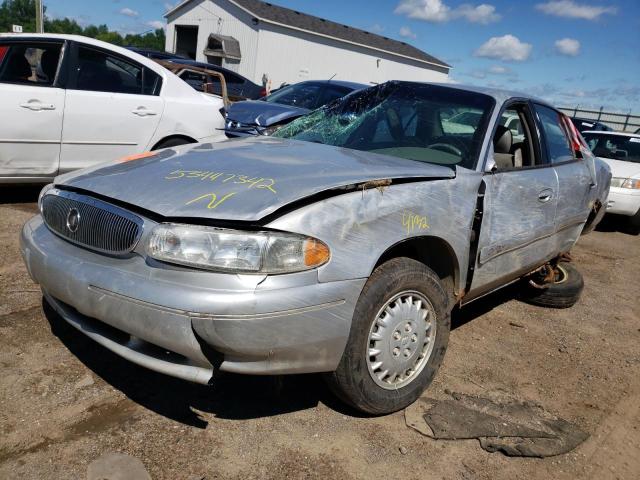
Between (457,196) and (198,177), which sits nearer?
(198,177)

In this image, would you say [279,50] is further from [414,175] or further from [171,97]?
[414,175]

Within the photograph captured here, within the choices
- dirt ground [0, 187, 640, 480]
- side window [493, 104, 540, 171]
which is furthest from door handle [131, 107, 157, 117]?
side window [493, 104, 540, 171]

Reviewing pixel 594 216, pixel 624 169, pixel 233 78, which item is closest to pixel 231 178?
pixel 594 216

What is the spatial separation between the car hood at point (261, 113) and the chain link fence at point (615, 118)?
2633 cm

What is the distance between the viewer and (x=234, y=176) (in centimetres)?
254

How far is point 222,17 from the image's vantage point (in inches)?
1192

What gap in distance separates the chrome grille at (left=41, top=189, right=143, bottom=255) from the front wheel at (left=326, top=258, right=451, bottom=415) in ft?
3.26

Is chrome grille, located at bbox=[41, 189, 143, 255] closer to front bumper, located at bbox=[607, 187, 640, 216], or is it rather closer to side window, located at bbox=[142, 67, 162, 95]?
side window, located at bbox=[142, 67, 162, 95]

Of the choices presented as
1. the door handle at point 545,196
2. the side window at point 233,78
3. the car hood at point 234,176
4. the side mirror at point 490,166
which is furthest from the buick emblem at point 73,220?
the side window at point 233,78

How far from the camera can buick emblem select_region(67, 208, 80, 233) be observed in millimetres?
2536

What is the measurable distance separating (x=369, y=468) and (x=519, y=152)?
2.47m

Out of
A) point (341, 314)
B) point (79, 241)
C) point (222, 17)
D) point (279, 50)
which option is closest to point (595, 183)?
point (341, 314)

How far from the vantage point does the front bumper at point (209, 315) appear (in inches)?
84.0

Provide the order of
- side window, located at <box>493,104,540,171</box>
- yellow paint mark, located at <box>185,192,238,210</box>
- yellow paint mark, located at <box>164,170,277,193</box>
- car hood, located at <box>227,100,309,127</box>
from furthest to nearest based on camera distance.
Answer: car hood, located at <box>227,100,309,127</box> → side window, located at <box>493,104,540,171</box> → yellow paint mark, located at <box>164,170,277,193</box> → yellow paint mark, located at <box>185,192,238,210</box>
